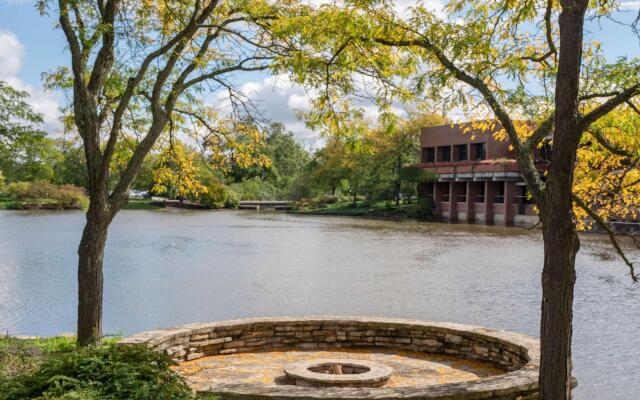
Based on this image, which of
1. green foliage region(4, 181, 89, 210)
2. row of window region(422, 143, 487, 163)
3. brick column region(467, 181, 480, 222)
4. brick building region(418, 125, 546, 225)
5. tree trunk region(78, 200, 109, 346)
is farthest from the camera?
green foliage region(4, 181, 89, 210)

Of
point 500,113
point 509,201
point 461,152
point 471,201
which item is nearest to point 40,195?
point 461,152

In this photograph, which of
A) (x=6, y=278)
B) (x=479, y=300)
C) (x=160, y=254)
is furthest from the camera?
(x=160, y=254)

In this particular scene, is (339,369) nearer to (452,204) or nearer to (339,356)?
(339,356)

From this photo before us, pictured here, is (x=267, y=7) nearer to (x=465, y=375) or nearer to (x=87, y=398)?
(x=465, y=375)

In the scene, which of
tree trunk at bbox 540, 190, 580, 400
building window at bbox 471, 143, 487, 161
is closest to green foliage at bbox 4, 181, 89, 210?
building window at bbox 471, 143, 487, 161

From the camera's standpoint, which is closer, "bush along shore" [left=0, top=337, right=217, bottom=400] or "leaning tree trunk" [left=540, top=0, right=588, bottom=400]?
"bush along shore" [left=0, top=337, right=217, bottom=400]

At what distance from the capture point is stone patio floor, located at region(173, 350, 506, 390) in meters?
9.16

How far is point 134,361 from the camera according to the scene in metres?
6.39

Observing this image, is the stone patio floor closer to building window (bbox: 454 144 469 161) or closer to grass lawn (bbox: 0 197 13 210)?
building window (bbox: 454 144 469 161)

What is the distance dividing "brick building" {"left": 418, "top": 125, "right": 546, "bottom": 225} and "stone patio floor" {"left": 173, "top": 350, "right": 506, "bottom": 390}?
4576cm

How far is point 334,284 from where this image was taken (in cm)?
2658

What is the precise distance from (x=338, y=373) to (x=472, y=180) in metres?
52.7

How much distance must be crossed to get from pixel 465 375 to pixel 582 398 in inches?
183

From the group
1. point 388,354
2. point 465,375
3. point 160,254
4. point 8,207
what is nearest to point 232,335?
point 388,354
